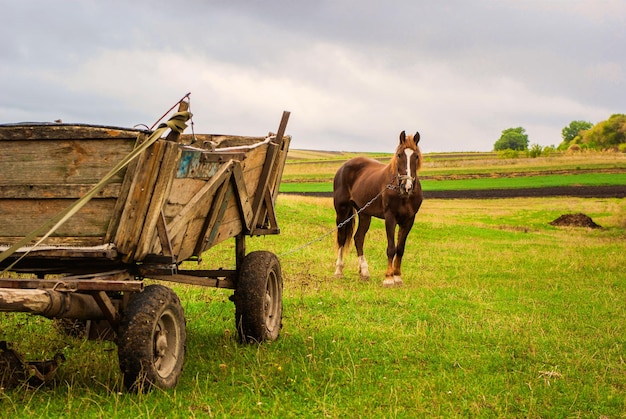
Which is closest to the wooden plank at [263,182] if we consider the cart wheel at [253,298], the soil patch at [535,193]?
the cart wheel at [253,298]

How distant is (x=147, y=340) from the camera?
17.2 feet

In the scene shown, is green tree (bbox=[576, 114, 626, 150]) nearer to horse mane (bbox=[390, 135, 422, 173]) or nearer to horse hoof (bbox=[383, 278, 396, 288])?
horse mane (bbox=[390, 135, 422, 173])

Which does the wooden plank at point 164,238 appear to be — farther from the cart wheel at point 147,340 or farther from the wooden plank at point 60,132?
the wooden plank at point 60,132

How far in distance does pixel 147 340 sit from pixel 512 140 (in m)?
171

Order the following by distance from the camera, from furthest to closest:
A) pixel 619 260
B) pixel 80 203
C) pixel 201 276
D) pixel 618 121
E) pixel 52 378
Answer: pixel 618 121 < pixel 619 260 < pixel 201 276 < pixel 52 378 < pixel 80 203

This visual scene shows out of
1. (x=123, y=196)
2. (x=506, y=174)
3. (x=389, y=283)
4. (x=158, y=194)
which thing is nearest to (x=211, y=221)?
(x=158, y=194)

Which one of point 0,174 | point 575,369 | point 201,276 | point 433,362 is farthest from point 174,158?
point 575,369

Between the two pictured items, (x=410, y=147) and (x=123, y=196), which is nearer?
(x=123, y=196)

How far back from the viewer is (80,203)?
16.5 feet

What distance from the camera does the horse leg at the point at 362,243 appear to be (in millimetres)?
13984

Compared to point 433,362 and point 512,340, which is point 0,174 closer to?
point 433,362

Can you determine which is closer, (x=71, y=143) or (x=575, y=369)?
(x=71, y=143)

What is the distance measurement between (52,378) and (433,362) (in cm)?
348

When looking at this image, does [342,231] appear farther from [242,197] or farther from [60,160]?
[60,160]
